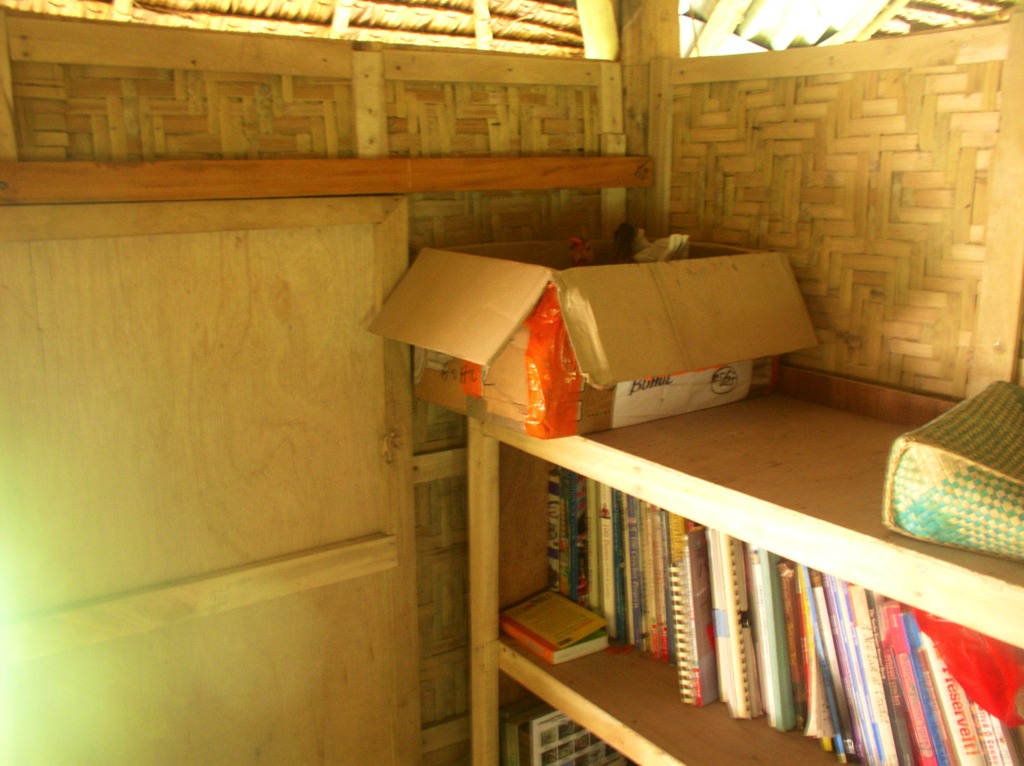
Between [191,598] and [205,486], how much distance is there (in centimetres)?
18

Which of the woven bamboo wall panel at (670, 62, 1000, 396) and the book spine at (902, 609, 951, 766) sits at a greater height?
the woven bamboo wall panel at (670, 62, 1000, 396)

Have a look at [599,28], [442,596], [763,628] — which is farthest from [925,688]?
[599,28]

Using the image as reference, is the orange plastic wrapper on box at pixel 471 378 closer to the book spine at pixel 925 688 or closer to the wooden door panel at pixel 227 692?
the wooden door panel at pixel 227 692

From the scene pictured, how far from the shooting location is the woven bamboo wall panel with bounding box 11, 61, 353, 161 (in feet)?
4.35

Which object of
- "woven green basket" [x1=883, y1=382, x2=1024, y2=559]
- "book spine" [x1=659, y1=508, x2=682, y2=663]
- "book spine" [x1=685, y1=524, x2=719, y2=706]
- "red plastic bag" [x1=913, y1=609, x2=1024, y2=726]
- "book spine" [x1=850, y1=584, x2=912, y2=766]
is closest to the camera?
"woven green basket" [x1=883, y1=382, x2=1024, y2=559]

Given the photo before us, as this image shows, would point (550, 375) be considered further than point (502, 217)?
No

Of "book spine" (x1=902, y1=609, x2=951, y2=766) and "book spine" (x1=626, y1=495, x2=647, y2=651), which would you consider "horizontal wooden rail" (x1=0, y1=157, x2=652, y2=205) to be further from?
"book spine" (x1=902, y1=609, x2=951, y2=766)

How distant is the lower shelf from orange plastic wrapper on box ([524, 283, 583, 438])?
0.49m

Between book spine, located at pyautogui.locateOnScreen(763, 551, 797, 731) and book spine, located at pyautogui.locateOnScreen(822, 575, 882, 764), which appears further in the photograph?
book spine, located at pyautogui.locateOnScreen(763, 551, 797, 731)

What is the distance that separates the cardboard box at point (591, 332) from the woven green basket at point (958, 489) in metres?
0.40

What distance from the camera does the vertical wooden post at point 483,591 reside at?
1.68 metres

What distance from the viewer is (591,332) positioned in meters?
1.31

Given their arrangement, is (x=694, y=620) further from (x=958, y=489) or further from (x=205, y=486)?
(x=205, y=486)

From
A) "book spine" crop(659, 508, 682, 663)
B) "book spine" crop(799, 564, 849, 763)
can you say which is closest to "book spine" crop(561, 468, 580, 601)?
"book spine" crop(659, 508, 682, 663)
